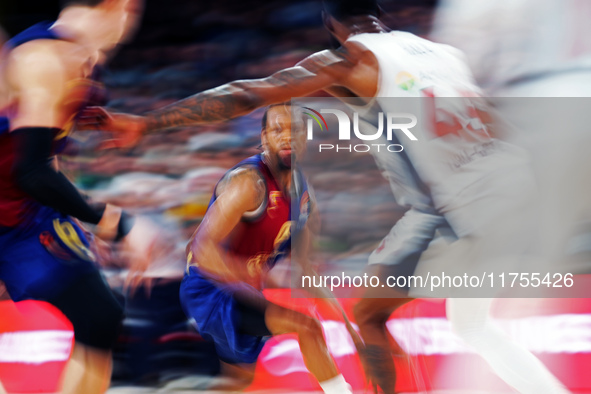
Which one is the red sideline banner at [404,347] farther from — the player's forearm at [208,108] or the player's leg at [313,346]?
the player's forearm at [208,108]

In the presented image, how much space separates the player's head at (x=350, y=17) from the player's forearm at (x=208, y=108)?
0.40 m

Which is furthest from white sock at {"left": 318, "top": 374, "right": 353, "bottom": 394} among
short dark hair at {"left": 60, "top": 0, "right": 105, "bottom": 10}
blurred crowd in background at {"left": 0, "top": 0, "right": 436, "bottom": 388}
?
short dark hair at {"left": 60, "top": 0, "right": 105, "bottom": 10}

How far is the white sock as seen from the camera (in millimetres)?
1854

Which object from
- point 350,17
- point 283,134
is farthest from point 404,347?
point 350,17

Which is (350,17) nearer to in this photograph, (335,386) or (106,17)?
(106,17)

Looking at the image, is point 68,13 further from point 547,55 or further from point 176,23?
point 547,55

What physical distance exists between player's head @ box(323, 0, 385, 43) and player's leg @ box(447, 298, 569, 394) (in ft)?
3.62

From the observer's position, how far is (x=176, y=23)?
6.23 ft

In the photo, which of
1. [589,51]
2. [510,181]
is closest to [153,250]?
[510,181]

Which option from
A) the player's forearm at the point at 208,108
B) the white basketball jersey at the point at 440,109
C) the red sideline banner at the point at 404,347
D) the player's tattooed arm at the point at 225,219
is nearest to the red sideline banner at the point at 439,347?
the red sideline banner at the point at 404,347

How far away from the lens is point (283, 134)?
6.23 feet

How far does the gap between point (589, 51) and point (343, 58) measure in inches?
36.3

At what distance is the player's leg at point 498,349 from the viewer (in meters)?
1.84

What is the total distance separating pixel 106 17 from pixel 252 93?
64 cm
